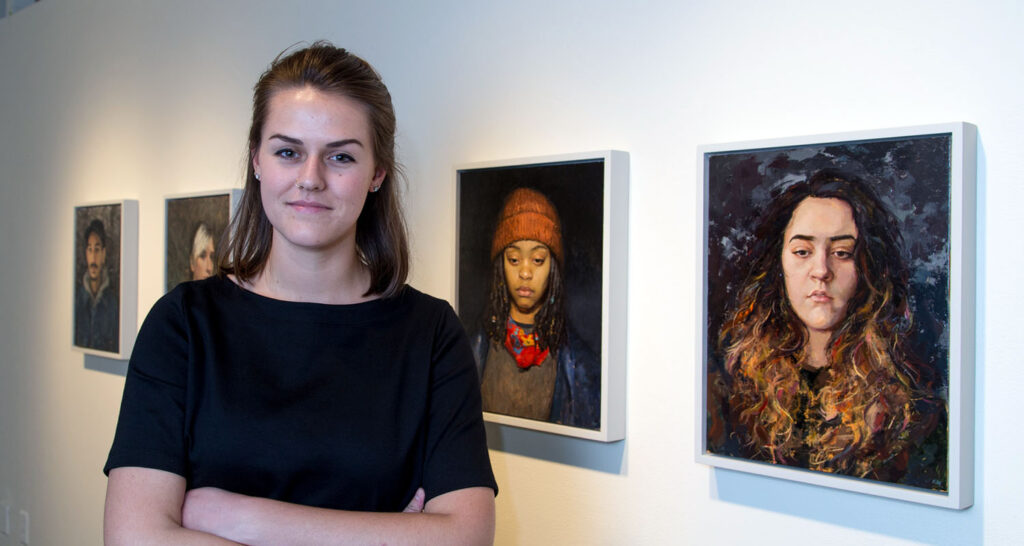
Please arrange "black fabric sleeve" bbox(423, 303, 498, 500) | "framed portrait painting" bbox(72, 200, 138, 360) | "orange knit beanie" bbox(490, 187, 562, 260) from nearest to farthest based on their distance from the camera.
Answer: "black fabric sleeve" bbox(423, 303, 498, 500), "orange knit beanie" bbox(490, 187, 562, 260), "framed portrait painting" bbox(72, 200, 138, 360)

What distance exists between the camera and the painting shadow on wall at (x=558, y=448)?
2057 mm

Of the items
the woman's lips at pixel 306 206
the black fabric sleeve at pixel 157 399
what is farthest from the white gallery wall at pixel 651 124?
the black fabric sleeve at pixel 157 399

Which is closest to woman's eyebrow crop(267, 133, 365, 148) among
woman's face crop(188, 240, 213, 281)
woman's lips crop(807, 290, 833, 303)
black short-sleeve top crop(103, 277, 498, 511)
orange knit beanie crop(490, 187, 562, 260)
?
black short-sleeve top crop(103, 277, 498, 511)

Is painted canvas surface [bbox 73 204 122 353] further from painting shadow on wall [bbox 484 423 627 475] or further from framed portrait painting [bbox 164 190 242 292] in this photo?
painting shadow on wall [bbox 484 423 627 475]

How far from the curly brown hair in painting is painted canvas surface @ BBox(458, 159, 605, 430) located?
1.22 feet

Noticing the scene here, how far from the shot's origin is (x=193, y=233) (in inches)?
131

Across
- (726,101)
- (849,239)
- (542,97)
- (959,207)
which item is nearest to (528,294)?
(542,97)

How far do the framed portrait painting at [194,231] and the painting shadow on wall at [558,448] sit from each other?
1.37 metres

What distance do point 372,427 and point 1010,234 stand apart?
1.18 meters

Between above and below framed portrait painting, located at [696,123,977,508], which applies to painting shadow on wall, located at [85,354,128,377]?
below

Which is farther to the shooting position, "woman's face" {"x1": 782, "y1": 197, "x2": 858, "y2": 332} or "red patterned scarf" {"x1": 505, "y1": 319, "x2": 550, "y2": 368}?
"red patterned scarf" {"x1": 505, "y1": 319, "x2": 550, "y2": 368}

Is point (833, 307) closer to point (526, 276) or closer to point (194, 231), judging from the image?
point (526, 276)

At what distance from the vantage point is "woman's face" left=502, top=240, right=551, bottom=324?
2.14 meters

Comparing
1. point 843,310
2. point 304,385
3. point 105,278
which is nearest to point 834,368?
point 843,310
